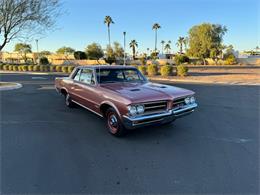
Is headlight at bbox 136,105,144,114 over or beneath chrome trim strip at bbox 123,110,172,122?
over

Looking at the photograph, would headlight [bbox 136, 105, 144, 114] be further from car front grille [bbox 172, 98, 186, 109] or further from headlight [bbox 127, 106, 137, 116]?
car front grille [bbox 172, 98, 186, 109]

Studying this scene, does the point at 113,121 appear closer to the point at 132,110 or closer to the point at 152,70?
the point at 132,110

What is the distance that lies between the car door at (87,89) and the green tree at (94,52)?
5198 centimetres

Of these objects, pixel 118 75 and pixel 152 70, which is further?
pixel 152 70

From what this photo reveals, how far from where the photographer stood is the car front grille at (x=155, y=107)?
12.8ft

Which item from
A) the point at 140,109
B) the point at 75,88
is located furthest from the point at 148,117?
the point at 75,88

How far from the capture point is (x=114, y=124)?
4328 mm

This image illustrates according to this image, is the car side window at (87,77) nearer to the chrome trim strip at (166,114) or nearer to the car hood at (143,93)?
the car hood at (143,93)

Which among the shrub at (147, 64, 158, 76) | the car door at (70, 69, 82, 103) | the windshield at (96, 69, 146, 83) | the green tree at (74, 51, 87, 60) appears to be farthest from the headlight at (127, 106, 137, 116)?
the green tree at (74, 51, 87, 60)

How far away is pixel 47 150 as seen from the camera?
3695mm

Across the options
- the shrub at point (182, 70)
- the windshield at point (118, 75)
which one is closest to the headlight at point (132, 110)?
the windshield at point (118, 75)

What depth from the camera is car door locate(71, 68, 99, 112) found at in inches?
193

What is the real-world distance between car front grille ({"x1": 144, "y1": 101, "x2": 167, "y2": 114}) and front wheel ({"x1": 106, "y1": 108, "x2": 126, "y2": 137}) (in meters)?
0.63

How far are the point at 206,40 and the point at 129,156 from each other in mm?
53632
